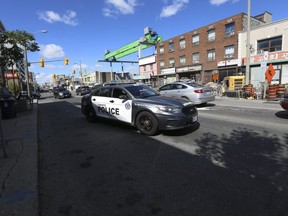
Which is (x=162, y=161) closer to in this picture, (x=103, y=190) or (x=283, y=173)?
(x=103, y=190)

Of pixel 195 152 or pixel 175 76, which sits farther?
pixel 175 76

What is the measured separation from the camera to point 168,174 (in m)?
3.72

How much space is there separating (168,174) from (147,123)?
258 cm

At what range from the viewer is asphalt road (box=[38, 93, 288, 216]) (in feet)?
9.18

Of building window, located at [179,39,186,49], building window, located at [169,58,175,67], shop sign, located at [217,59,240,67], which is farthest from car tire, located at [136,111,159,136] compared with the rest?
building window, located at [169,58,175,67]

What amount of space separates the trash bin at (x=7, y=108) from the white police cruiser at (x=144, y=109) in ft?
Answer: 17.6

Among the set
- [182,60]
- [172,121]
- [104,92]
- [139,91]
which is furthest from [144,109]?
[182,60]

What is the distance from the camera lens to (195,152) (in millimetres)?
4711

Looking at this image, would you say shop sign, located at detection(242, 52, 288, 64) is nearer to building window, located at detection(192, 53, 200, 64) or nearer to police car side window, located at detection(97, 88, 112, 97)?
building window, located at detection(192, 53, 200, 64)

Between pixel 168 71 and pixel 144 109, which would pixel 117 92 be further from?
pixel 168 71

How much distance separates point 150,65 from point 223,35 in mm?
18988

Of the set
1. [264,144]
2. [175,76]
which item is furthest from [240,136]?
[175,76]

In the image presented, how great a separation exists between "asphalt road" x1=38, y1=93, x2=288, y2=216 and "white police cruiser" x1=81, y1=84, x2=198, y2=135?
40 centimetres

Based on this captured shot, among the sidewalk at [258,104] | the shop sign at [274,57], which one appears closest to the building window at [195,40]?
the shop sign at [274,57]
